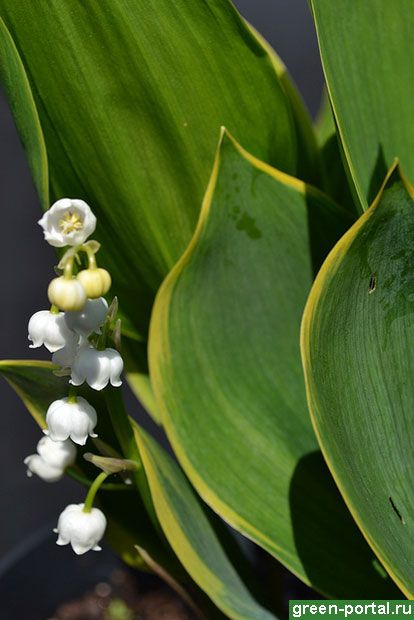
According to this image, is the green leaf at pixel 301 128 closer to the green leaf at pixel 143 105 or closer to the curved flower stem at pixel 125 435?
the green leaf at pixel 143 105

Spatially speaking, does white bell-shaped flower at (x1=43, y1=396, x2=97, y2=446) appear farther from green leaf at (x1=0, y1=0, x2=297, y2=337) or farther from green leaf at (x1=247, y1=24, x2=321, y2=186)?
green leaf at (x1=247, y1=24, x2=321, y2=186)

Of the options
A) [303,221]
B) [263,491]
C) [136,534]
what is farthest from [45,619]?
[303,221]

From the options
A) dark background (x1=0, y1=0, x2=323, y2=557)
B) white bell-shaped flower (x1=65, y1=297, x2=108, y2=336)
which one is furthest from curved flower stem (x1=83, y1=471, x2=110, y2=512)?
dark background (x1=0, y1=0, x2=323, y2=557)

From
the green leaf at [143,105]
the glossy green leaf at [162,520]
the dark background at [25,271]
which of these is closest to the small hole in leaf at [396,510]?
the glossy green leaf at [162,520]

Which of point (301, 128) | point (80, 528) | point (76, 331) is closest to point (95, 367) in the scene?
point (76, 331)

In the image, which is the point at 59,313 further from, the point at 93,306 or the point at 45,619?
the point at 45,619
